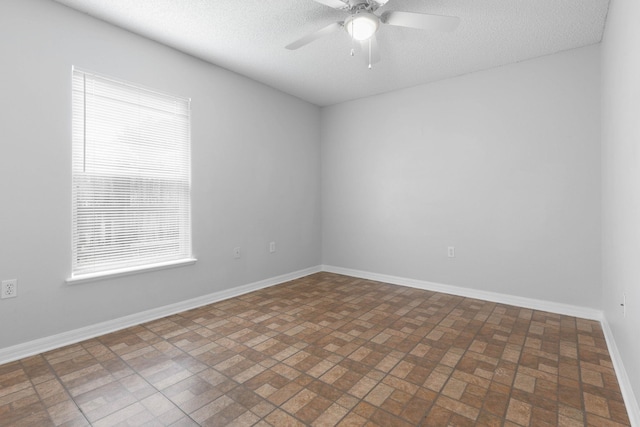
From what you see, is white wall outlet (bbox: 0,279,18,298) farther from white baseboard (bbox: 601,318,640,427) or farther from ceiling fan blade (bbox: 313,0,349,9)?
white baseboard (bbox: 601,318,640,427)

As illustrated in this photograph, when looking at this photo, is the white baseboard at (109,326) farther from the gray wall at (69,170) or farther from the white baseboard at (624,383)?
the white baseboard at (624,383)

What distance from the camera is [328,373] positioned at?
1.98 meters

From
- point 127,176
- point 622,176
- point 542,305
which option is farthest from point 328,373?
point 542,305

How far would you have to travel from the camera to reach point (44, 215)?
7.50 ft

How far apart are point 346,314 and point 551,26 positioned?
3066 mm

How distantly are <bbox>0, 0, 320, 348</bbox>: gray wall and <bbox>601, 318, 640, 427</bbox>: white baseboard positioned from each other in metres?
3.29

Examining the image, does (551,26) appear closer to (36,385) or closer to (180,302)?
(180,302)

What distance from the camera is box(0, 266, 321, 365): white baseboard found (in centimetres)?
217

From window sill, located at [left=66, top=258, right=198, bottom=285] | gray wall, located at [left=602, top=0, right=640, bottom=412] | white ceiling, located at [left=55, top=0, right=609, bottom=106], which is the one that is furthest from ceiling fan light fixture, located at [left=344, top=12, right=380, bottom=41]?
window sill, located at [left=66, top=258, right=198, bottom=285]

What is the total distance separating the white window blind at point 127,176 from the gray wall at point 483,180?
2345mm

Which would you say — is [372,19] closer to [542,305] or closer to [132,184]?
[132,184]

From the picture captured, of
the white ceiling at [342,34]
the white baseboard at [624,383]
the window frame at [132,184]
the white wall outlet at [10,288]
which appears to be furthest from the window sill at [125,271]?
the white baseboard at [624,383]

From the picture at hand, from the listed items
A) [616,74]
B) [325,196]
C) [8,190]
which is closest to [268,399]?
[8,190]

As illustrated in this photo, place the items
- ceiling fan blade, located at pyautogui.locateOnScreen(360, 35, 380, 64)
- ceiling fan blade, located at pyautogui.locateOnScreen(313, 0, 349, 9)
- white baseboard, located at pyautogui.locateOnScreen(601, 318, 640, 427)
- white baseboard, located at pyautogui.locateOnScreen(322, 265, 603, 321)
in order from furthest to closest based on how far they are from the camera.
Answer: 1. white baseboard, located at pyautogui.locateOnScreen(322, 265, 603, 321)
2. ceiling fan blade, located at pyautogui.locateOnScreen(360, 35, 380, 64)
3. ceiling fan blade, located at pyautogui.locateOnScreen(313, 0, 349, 9)
4. white baseboard, located at pyautogui.locateOnScreen(601, 318, 640, 427)
